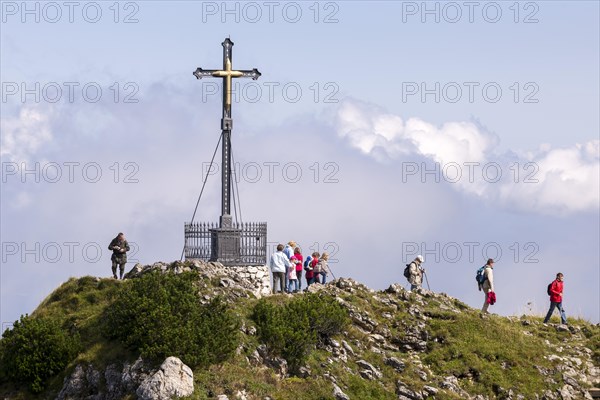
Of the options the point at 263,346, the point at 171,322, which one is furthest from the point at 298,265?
the point at 171,322

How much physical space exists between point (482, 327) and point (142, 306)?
16534mm

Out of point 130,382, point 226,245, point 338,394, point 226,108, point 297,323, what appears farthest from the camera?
point 226,108

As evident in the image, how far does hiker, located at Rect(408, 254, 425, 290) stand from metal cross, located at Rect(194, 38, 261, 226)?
904cm

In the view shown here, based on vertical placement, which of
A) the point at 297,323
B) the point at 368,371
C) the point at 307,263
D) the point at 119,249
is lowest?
the point at 368,371

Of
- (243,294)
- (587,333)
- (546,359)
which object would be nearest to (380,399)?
(243,294)

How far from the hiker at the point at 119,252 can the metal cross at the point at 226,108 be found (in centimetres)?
456

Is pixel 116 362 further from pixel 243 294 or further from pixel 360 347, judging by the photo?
pixel 360 347

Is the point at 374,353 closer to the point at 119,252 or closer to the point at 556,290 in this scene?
the point at 556,290

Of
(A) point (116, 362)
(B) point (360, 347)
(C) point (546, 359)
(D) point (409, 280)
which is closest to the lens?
(A) point (116, 362)

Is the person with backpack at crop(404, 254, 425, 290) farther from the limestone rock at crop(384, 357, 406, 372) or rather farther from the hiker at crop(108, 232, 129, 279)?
the hiker at crop(108, 232, 129, 279)

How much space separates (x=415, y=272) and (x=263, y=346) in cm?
1270

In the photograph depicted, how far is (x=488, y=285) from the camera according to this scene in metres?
45.8

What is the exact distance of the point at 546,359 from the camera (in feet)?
138

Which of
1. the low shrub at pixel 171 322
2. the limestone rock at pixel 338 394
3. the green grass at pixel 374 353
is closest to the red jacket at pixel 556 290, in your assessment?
the green grass at pixel 374 353
